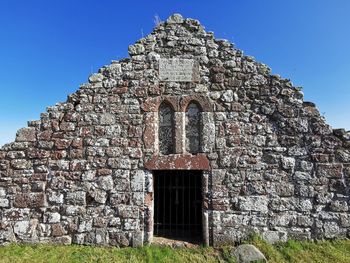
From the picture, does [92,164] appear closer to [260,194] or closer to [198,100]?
[198,100]

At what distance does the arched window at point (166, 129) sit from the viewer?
236 inches

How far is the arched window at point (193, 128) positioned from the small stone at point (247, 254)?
2.00 meters

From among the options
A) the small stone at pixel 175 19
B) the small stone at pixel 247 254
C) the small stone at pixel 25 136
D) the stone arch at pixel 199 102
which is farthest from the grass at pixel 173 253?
the small stone at pixel 175 19

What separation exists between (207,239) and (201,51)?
3.80 meters

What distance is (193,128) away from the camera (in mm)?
6031

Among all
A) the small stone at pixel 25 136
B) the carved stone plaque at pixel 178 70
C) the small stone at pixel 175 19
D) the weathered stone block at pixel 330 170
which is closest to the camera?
the weathered stone block at pixel 330 170

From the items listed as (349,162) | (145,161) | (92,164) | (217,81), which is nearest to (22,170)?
(92,164)

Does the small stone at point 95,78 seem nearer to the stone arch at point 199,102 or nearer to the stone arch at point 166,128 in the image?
the stone arch at point 166,128

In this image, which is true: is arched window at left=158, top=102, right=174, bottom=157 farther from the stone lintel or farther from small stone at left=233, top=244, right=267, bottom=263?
small stone at left=233, top=244, right=267, bottom=263

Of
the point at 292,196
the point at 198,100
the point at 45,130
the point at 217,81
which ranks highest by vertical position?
the point at 217,81

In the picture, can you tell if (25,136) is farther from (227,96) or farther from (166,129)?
(227,96)

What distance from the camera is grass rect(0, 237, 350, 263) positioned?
5.20 m

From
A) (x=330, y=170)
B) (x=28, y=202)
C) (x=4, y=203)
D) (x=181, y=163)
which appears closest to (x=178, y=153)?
(x=181, y=163)

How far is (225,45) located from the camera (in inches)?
241
